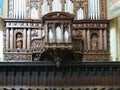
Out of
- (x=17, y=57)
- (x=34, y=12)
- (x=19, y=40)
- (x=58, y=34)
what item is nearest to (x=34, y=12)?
(x=34, y=12)

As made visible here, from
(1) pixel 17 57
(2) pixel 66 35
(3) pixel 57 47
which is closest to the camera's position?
(3) pixel 57 47

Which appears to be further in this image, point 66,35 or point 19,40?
point 19,40

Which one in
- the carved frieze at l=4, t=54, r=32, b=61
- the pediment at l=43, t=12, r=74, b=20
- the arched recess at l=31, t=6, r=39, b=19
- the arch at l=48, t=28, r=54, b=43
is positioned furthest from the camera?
the arched recess at l=31, t=6, r=39, b=19

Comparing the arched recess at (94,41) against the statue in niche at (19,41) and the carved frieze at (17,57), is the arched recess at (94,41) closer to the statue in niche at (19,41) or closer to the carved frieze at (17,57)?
the carved frieze at (17,57)

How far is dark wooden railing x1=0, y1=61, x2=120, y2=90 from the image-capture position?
18844 millimetres

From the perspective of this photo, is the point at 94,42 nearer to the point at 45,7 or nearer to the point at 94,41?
the point at 94,41

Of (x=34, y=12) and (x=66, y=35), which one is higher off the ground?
(x=34, y=12)

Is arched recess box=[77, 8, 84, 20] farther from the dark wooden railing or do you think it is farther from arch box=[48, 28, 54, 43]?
the dark wooden railing

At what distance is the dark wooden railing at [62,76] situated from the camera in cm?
1884

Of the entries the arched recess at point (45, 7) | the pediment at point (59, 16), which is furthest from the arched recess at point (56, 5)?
the pediment at point (59, 16)

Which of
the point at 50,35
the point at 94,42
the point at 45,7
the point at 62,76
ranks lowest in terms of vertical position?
the point at 62,76

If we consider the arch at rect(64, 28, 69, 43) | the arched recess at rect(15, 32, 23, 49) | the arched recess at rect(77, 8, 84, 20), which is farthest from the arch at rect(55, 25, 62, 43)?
the arched recess at rect(15, 32, 23, 49)

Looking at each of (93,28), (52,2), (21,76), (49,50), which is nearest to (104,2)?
(93,28)

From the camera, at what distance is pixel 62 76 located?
19.2 meters
